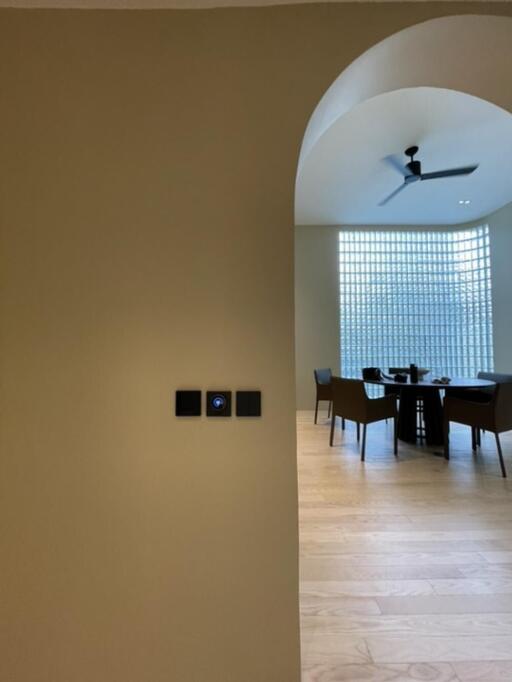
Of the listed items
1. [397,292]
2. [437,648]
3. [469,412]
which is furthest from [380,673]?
[397,292]

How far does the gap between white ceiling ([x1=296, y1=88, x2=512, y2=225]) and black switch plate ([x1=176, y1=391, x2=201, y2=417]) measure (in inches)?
116

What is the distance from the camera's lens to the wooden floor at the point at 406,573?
122 centimetres

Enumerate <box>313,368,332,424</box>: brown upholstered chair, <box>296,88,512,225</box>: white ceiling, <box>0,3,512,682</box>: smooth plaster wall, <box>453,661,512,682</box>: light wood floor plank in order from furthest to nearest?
<box>313,368,332,424</box>: brown upholstered chair
<box>296,88,512,225</box>: white ceiling
<box>453,661,512,682</box>: light wood floor plank
<box>0,3,512,682</box>: smooth plaster wall

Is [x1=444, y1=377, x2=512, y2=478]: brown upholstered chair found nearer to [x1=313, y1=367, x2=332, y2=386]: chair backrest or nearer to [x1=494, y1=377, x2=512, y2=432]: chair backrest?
[x1=494, y1=377, x2=512, y2=432]: chair backrest

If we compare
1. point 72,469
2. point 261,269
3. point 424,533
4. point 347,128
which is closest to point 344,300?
point 347,128

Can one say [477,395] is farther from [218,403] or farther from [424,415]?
[218,403]

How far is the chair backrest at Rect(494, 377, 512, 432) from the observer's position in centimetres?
288

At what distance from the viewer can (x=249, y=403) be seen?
1.06 metres

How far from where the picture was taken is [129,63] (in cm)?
111

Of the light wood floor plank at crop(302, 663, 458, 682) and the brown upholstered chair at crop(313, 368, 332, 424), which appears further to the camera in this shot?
the brown upholstered chair at crop(313, 368, 332, 424)

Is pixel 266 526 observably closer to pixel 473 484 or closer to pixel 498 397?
pixel 473 484

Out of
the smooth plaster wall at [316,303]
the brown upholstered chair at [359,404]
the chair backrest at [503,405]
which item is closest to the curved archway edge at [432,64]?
the chair backrest at [503,405]

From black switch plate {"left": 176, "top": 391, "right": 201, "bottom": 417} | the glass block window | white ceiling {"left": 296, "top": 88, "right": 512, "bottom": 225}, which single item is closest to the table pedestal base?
the glass block window

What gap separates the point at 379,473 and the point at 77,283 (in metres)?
2.97
